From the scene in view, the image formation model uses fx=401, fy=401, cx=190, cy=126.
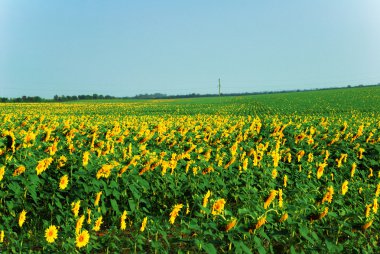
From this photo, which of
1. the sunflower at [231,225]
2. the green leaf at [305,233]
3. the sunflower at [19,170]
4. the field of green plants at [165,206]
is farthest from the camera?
the sunflower at [19,170]

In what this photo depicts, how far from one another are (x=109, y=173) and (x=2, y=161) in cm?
157

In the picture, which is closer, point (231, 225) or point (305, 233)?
point (231, 225)

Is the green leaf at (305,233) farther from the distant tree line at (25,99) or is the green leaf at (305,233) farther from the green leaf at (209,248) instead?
the distant tree line at (25,99)

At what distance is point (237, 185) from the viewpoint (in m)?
6.64

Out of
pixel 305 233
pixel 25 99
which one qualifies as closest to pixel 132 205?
pixel 305 233

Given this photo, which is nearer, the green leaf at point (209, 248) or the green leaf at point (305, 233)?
the green leaf at point (209, 248)

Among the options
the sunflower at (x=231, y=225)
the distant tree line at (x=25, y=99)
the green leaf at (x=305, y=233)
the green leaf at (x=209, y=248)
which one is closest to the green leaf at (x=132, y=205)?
the green leaf at (x=209, y=248)

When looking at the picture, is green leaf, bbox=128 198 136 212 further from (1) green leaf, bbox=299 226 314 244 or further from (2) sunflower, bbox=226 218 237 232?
(1) green leaf, bbox=299 226 314 244

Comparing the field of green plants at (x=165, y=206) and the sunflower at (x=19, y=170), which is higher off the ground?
the sunflower at (x=19, y=170)

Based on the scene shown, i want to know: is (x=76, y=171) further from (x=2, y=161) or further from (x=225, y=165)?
(x=225, y=165)

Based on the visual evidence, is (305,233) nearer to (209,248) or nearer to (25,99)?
(209,248)

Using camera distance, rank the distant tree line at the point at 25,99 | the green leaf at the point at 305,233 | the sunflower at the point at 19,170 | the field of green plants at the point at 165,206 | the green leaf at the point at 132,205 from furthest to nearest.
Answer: the distant tree line at the point at 25,99, the green leaf at the point at 132,205, the sunflower at the point at 19,170, the field of green plants at the point at 165,206, the green leaf at the point at 305,233

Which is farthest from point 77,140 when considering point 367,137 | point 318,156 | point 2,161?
point 367,137

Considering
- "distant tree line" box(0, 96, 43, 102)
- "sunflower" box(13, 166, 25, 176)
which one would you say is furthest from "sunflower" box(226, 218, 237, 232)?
"distant tree line" box(0, 96, 43, 102)
